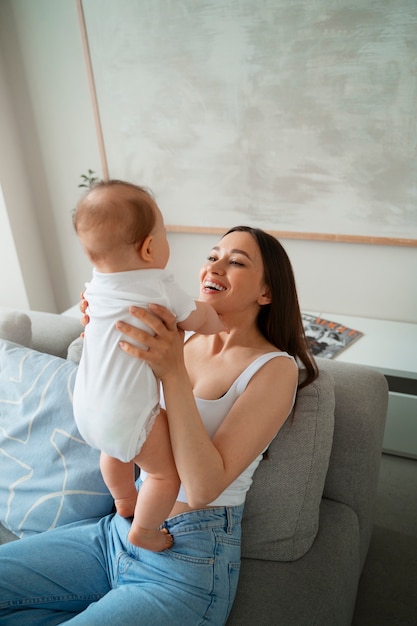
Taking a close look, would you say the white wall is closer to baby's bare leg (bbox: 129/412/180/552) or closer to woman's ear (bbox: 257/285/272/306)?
woman's ear (bbox: 257/285/272/306)

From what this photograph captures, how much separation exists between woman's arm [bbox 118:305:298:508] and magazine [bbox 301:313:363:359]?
1.11 meters

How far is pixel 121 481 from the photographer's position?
1193 mm

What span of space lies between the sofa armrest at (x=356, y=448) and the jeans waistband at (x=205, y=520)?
1.22ft

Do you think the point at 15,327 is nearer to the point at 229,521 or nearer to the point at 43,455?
the point at 43,455

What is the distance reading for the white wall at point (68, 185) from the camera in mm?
2404

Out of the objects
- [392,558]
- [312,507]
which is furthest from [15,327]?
[392,558]

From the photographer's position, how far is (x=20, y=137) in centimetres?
295

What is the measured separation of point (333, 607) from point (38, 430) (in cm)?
96

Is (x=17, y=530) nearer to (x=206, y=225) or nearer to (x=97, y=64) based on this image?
(x=206, y=225)

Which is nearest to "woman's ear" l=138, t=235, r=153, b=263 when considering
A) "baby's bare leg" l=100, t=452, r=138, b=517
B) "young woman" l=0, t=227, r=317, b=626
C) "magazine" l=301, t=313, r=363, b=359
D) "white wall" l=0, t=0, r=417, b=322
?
"young woman" l=0, t=227, r=317, b=626

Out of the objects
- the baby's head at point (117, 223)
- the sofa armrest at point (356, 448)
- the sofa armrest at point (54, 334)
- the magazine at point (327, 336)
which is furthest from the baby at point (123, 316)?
the magazine at point (327, 336)

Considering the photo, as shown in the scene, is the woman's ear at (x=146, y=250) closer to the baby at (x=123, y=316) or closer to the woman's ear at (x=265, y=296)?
the baby at (x=123, y=316)

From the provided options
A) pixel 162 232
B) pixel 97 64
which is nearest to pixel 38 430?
pixel 162 232

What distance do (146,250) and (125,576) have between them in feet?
2.54
